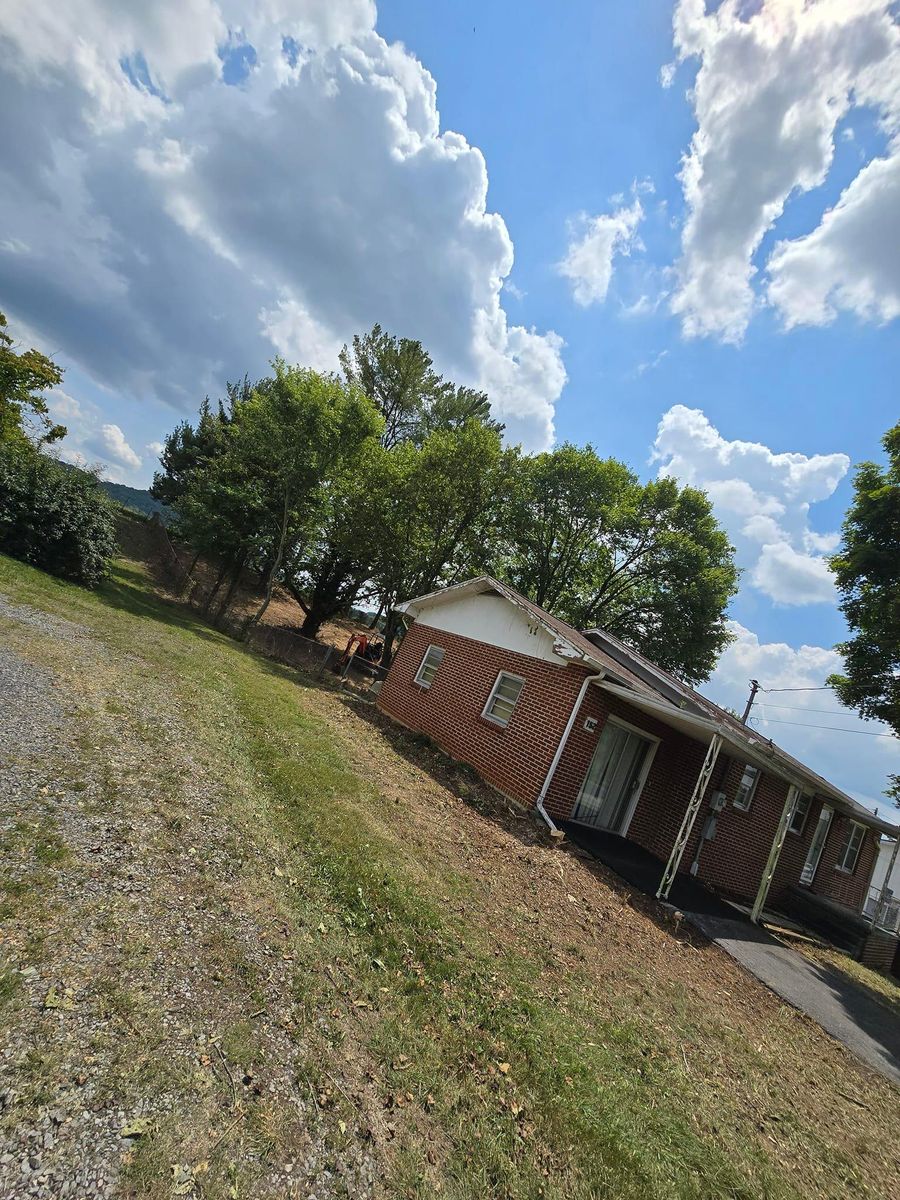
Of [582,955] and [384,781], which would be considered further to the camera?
[384,781]

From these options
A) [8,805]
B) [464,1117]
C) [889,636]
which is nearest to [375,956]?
[464,1117]

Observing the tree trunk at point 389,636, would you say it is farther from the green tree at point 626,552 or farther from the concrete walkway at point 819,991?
the concrete walkway at point 819,991

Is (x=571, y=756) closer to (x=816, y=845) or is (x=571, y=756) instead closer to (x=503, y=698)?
(x=503, y=698)

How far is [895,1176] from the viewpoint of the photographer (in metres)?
4.21

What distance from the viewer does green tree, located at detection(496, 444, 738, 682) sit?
80.2 ft

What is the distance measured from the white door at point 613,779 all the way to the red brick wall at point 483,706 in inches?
48.5

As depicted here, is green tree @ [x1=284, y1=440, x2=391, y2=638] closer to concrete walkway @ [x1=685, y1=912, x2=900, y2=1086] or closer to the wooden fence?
the wooden fence

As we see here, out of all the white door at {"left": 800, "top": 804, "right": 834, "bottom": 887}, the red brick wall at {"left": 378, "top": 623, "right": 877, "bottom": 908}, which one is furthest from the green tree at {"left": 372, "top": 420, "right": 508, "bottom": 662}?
the white door at {"left": 800, "top": 804, "right": 834, "bottom": 887}

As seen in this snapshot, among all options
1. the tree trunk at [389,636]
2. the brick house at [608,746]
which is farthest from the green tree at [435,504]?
the brick house at [608,746]

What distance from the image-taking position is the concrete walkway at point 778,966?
22.0 ft

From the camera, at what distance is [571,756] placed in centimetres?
995

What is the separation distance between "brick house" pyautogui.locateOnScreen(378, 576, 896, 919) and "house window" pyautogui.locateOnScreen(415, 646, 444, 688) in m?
0.04

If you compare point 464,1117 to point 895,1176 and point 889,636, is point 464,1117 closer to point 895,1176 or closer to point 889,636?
point 895,1176

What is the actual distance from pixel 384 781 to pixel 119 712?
4200 millimetres
